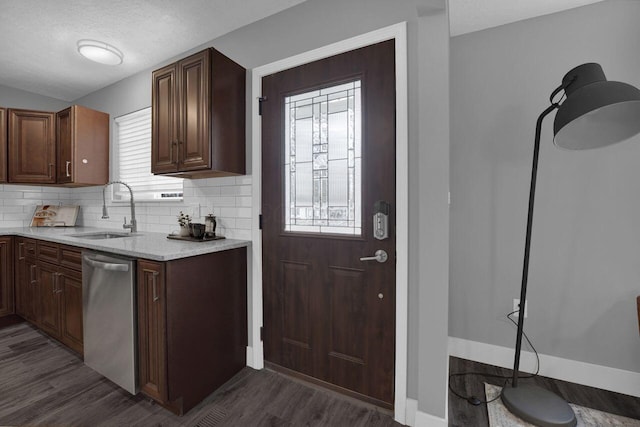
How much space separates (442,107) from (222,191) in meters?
1.73

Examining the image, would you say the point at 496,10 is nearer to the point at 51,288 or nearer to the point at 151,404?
the point at 151,404

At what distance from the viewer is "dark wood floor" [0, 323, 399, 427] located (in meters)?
→ 1.63

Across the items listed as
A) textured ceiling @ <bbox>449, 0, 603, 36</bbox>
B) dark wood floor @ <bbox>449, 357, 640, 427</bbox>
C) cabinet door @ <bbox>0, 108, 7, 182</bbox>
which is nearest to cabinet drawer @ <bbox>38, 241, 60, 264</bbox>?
cabinet door @ <bbox>0, 108, 7, 182</bbox>

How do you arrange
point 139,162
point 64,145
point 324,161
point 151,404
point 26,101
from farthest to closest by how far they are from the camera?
point 26,101
point 64,145
point 139,162
point 324,161
point 151,404

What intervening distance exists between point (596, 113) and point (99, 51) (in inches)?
139

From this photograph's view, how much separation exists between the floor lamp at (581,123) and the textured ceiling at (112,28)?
1.76 meters

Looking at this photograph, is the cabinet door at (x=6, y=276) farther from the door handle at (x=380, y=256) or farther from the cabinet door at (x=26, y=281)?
the door handle at (x=380, y=256)

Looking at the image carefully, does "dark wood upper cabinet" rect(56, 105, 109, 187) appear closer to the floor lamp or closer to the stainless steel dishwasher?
the stainless steel dishwasher

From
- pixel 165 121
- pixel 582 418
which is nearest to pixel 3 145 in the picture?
pixel 165 121

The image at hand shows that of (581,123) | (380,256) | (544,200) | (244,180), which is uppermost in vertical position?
(581,123)

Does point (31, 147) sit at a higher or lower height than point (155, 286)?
higher

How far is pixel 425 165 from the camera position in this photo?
1.49 m

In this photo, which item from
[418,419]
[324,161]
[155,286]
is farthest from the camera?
[324,161]

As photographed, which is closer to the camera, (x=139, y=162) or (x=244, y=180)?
(x=244, y=180)
